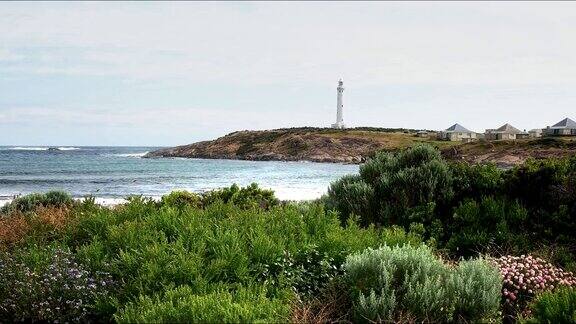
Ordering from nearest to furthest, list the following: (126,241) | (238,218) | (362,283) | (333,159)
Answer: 1. (362,283)
2. (126,241)
3. (238,218)
4. (333,159)

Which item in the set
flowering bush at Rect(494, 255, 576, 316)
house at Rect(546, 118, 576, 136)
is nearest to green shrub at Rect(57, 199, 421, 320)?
flowering bush at Rect(494, 255, 576, 316)

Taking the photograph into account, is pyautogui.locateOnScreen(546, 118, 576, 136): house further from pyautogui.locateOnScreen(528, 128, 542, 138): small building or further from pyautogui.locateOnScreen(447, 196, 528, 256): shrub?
pyautogui.locateOnScreen(447, 196, 528, 256): shrub

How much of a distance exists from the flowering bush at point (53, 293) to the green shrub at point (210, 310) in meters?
0.91

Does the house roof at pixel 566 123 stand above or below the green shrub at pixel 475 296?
above

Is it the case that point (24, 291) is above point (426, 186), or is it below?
below

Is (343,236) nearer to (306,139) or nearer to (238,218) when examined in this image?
(238,218)

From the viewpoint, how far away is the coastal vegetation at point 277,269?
5.58 metres

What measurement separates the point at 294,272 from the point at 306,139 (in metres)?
107

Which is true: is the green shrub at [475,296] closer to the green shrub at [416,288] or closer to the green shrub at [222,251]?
the green shrub at [416,288]

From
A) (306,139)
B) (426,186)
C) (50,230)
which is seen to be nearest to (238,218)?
(50,230)

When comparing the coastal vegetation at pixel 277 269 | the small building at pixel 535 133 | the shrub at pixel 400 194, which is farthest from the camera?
the small building at pixel 535 133

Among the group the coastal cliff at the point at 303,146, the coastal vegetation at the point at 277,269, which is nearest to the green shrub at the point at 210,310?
the coastal vegetation at the point at 277,269

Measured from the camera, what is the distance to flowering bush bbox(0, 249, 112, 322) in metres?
6.07

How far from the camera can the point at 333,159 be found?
9731 cm
